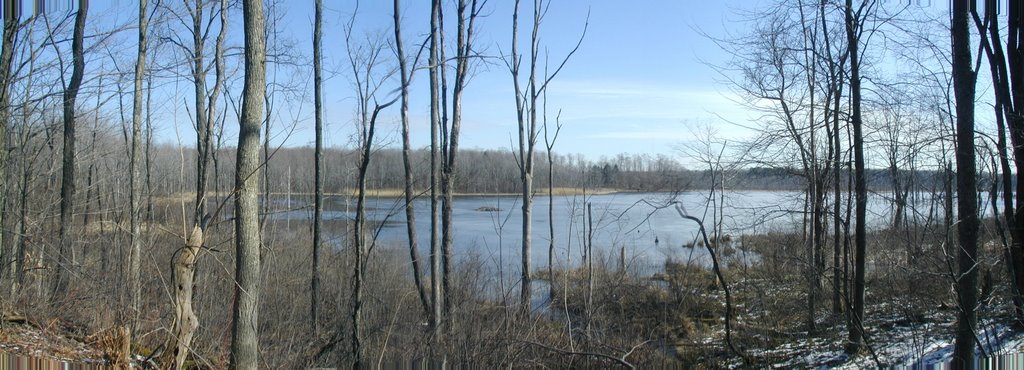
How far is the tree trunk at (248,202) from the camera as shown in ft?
15.1

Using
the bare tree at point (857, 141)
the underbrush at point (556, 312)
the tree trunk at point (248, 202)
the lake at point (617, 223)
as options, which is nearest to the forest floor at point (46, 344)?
the underbrush at point (556, 312)

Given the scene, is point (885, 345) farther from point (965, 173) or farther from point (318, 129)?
point (318, 129)

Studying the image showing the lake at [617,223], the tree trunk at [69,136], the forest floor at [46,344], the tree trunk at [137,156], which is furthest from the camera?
the lake at [617,223]

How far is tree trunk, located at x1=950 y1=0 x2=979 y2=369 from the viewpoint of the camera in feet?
18.7

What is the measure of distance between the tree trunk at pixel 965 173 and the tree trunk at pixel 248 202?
249 inches

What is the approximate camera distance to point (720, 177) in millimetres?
10867

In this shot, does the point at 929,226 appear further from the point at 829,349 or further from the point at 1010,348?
the point at 829,349

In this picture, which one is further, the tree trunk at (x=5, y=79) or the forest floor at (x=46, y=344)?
the tree trunk at (x=5, y=79)

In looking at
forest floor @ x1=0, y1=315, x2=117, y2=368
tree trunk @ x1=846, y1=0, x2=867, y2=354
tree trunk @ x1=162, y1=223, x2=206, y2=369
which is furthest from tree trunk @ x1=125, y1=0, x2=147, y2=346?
tree trunk @ x1=846, y1=0, x2=867, y2=354

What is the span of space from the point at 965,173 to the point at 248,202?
666 cm

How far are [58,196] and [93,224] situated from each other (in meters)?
1.50

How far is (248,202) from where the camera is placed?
4637 mm

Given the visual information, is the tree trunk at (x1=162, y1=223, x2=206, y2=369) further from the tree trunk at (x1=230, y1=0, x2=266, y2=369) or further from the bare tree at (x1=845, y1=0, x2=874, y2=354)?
the bare tree at (x1=845, y1=0, x2=874, y2=354)

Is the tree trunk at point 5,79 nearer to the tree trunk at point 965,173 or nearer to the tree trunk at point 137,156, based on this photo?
the tree trunk at point 137,156
